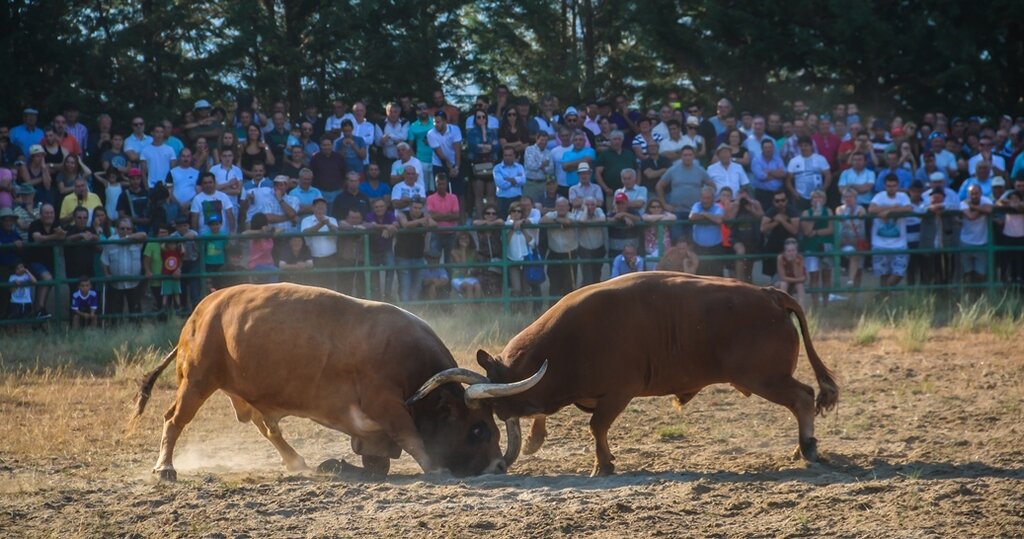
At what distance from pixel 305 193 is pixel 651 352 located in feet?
25.9

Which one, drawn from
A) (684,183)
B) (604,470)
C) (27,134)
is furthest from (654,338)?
(27,134)

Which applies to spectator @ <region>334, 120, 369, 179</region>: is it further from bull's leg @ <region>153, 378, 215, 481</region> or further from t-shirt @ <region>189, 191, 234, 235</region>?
bull's leg @ <region>153, 378, 215, 481</region>

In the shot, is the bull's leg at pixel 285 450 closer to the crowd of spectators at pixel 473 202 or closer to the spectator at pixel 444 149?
the crowd of spectators at pixel 473 202

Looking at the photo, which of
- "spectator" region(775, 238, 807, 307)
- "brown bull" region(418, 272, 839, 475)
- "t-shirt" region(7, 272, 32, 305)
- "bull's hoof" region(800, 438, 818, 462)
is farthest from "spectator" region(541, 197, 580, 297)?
"bull's hoof" region(800, 438, 818, 462)

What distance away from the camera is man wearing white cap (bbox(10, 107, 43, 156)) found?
50.1 feet

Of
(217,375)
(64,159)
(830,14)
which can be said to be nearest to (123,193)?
(64,159)

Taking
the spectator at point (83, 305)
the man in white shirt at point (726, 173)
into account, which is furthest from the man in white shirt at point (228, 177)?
the man in white shirt at point (726, 173)

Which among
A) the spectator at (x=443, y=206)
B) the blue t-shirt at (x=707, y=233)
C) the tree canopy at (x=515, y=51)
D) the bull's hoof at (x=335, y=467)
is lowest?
the bull's hoof at (x=335, y=467)

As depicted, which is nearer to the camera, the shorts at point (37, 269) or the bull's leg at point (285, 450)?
the bull's leg at point (285, 450)

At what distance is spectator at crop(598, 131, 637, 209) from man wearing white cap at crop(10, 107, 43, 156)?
6.67m

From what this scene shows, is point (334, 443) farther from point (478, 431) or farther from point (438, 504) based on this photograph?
point (438, 504)

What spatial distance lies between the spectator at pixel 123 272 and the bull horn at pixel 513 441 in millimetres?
7235

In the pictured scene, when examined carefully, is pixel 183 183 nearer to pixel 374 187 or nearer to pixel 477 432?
pixel 374 187

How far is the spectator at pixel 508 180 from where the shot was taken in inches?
619
